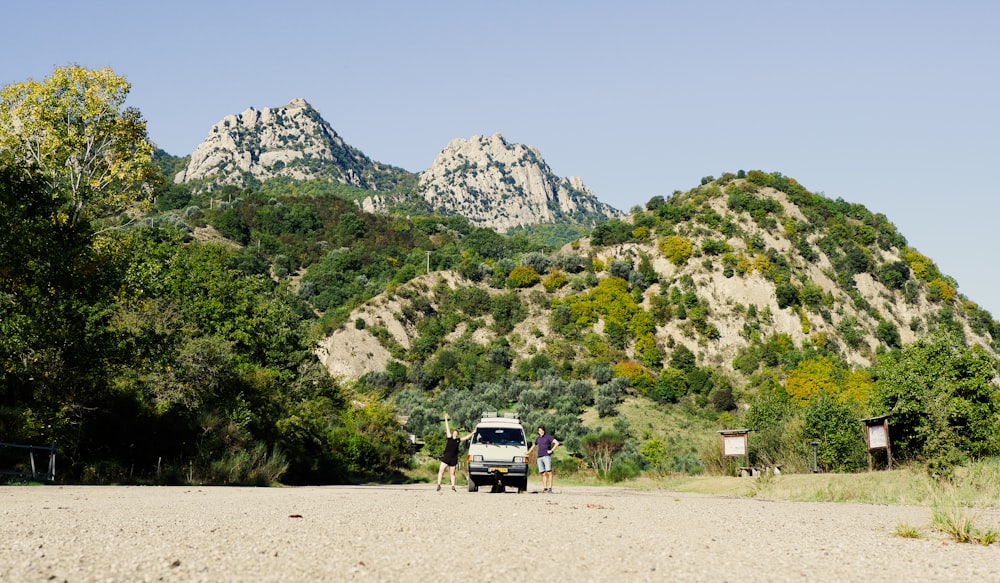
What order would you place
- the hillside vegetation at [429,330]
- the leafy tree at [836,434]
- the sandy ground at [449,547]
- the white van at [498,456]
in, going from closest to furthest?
the sandy ground at [449,547] < the white van at [498,456] < the hillside vegetation at [429,330] < the leafy tree at [836,434]

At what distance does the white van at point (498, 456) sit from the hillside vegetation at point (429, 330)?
887 centimetres

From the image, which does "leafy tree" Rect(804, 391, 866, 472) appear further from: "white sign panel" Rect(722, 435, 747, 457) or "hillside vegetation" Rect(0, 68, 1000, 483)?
"white sign panel" Rect(722, 435, 747, 457)

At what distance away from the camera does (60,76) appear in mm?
24984

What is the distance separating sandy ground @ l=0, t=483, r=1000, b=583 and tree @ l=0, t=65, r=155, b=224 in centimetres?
1562

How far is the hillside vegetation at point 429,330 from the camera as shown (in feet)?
77.2

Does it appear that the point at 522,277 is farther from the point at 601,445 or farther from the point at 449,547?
the point at 449,547

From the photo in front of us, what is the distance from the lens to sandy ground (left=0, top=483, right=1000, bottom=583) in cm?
608

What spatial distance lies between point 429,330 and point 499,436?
65689 millimetres

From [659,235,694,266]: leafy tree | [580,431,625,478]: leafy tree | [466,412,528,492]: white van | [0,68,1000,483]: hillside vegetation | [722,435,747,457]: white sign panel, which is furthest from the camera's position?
[659,235,694,266]: leafy tree

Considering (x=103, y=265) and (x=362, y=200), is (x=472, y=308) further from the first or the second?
(x=362, y=200)

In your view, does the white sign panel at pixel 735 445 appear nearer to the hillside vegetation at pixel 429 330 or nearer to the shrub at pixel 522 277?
the hillside vegetation at pixel 429 330

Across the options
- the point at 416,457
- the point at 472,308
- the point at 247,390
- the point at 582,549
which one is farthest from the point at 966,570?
the point at 472,308

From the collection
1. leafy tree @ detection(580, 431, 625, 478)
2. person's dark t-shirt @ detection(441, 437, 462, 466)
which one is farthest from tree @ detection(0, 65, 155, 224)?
leafy tree @ detection(580, 431, 625, 478)

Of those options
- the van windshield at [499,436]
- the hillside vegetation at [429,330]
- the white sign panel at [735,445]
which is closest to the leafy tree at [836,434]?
the hillside vegetation at [429,330]
